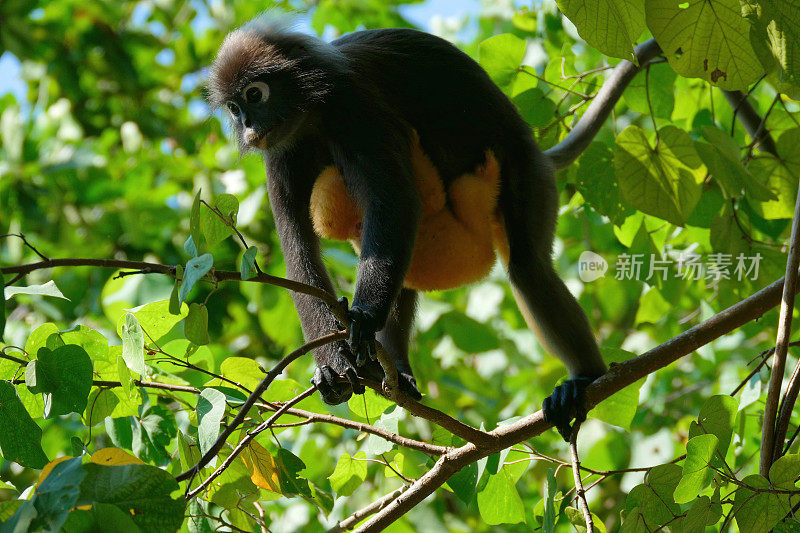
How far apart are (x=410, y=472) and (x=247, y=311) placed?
2.75 metres

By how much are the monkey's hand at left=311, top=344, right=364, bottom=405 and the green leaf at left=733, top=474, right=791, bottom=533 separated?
1.12 meters

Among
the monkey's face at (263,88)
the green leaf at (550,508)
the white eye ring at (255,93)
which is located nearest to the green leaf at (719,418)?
→ the green leaf at (550,508)

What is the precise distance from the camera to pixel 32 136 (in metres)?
5.75

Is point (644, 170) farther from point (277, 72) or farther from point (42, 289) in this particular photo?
point (42, 289)

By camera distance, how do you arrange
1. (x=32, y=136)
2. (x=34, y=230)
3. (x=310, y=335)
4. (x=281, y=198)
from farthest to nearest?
1. (x=32, y=136)
2. (x=34, y=230)
3. (x=281, y=198)
4. (x=310, y=335)

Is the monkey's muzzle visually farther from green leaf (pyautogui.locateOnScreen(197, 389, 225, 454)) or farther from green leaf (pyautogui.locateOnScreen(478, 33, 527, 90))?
green leaf (pyautogui.locateOnScreen(197, 389, 225, 454))

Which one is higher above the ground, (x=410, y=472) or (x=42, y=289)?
(x=42, y=289)

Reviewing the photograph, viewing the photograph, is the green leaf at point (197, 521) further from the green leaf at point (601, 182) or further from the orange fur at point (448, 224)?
the green leaf at point (601, 182)

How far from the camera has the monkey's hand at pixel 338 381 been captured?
2428 mm

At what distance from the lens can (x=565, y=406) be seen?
2.66m

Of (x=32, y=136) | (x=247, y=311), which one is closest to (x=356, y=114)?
(x=247, y=311)

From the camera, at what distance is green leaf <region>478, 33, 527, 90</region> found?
10.8ft

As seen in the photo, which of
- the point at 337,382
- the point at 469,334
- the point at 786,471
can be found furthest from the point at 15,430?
the point at 469,334

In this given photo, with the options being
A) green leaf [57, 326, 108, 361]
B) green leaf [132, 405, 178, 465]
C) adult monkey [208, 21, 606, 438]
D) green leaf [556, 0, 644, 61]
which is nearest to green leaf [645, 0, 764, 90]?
green leaf [556, 0, 644, 61]
